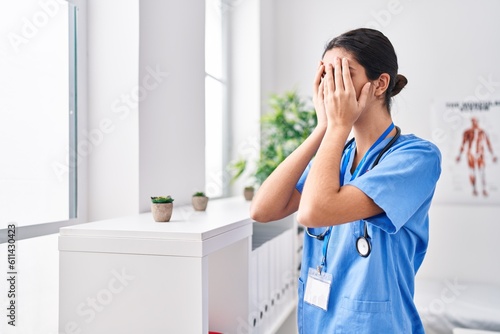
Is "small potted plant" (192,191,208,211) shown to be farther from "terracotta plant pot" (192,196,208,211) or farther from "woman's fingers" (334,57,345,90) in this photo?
"woman's fingers" (334,57,345,90)

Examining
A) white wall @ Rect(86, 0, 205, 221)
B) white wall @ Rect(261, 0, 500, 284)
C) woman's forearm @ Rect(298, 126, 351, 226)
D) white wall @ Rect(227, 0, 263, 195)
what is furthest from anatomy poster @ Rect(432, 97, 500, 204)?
Answer: woman's forearm @ Rect(298, 126, 351, 226)

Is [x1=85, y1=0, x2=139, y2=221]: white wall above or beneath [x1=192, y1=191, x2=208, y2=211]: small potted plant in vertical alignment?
above

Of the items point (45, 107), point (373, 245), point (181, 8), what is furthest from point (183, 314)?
point (181, 8)

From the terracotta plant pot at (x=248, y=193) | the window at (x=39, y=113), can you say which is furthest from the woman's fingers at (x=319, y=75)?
the terracotta plant pot at (x=248, y=193)

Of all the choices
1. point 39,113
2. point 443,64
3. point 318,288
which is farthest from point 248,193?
point 443,64

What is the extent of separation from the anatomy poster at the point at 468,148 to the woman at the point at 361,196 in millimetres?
2162

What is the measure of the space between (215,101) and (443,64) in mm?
1620

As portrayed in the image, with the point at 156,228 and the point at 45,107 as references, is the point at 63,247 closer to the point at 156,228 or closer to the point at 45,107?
the point at 156,228

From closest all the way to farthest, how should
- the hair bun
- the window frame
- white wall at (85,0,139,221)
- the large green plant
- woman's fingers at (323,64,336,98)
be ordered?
woman's fingers at (323,64,336,98) < the hair bun < white wall at (85,0,139,221) < the large green plant < the window frame

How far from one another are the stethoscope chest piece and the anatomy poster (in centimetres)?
233

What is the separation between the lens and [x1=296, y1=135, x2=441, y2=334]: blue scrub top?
3.51 feet

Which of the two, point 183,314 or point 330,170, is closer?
point 330,170

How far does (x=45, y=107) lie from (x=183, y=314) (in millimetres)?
872

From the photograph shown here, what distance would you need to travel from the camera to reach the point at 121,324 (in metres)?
1.35
